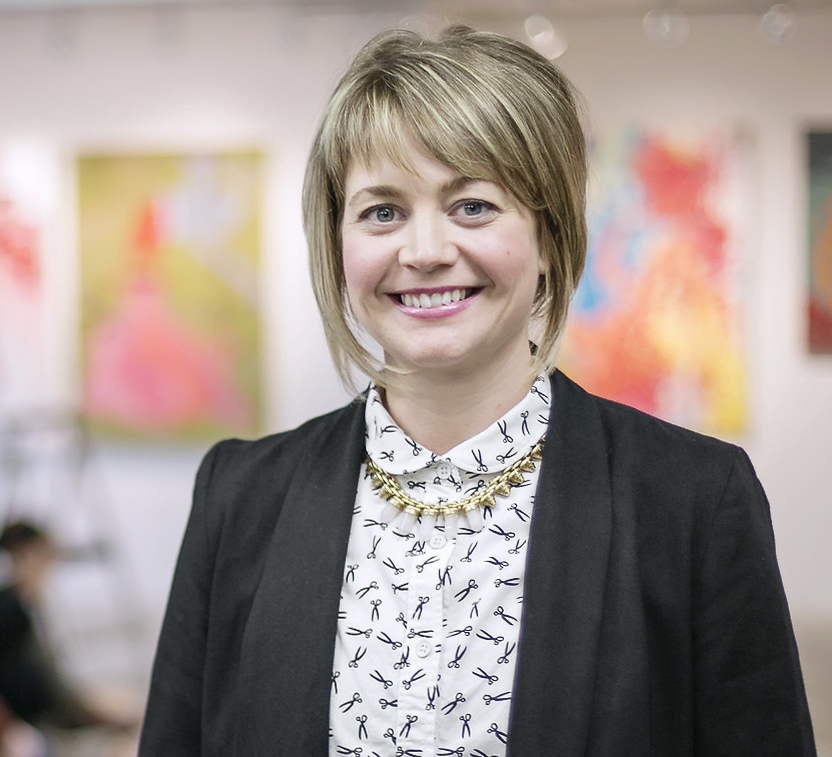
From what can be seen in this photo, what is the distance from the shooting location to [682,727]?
108 cm

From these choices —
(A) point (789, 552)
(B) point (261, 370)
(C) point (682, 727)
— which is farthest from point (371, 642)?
(A) point (789, 552)

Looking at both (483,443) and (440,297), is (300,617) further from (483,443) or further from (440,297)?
(440,297)

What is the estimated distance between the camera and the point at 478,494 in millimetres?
1140

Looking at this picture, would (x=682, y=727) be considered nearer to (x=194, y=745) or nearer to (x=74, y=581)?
(x=194, y=745)

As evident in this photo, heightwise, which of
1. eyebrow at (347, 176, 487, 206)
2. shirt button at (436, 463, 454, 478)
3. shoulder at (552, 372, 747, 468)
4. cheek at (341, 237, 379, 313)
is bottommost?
shirt button at (436, 463, 454, 478)

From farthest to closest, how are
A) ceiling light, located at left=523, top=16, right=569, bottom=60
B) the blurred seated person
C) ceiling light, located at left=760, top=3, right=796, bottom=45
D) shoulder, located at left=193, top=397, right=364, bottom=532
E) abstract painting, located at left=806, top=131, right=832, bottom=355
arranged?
abstract painting, located at left=806, top=131, right=832, bottom=355 < ceiling light, located at left=760, top=3, right=796, bottom=45 < ceiling light, located at left=523, top=16, right=569, bottom=60 < the blurred seated person < shoulder, located at left=193, top=397, right=364, bottom=532

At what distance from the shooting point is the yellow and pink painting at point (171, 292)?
4.35 meters

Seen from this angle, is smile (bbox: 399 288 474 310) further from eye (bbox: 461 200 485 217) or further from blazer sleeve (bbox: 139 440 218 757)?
blazer sleeve (bbox: 139 440 218 757)

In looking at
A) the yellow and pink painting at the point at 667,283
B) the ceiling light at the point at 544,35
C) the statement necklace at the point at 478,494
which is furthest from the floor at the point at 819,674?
the statement necklace at the point at 478,494

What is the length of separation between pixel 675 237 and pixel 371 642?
3.52 m

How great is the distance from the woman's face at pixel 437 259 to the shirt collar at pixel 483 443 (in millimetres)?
92

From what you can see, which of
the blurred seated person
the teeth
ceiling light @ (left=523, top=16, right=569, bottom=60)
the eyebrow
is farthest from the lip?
ceiling light @ (left=523, top=16, right=569, bottom=60)

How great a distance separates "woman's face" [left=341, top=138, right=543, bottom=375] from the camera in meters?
1.06

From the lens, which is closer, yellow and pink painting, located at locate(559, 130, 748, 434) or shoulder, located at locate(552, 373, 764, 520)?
shoulder, located at locate(552, 373, 764, 520)
